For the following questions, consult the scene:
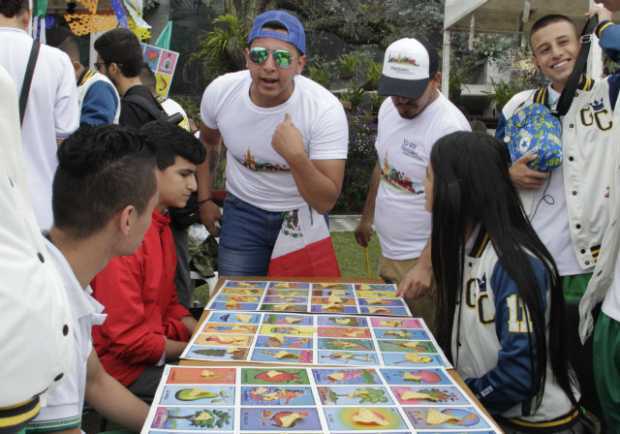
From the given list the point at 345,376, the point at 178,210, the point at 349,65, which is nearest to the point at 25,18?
the point at 178,210

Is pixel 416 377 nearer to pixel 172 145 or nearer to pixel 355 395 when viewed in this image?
pixel 355 395

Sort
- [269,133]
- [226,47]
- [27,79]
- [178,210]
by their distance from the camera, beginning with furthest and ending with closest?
[226,47] < [178,210] < [269,133] < [27,79]

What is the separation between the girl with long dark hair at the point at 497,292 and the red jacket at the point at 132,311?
945 mm

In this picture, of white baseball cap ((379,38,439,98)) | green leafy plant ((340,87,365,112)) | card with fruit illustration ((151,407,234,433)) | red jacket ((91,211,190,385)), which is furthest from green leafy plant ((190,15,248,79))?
card with fruit illustration ((151,407,234,433))

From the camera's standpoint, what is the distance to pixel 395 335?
6.40ft

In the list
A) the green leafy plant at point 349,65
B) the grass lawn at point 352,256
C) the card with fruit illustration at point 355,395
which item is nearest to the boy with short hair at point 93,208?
the card with fruit illustration at point 355,395

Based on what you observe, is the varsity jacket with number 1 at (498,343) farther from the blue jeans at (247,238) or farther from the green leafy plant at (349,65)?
the green leafy plant at (349,65)

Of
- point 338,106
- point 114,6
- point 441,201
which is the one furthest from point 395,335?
point 114,6

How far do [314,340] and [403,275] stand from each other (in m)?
1.11

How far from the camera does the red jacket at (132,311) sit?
2102 mm

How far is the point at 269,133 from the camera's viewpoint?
2732 mm

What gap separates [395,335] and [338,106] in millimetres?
1164

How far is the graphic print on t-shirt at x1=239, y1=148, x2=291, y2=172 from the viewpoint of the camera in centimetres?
275

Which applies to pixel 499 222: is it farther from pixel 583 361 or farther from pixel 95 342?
pixel 95 342
